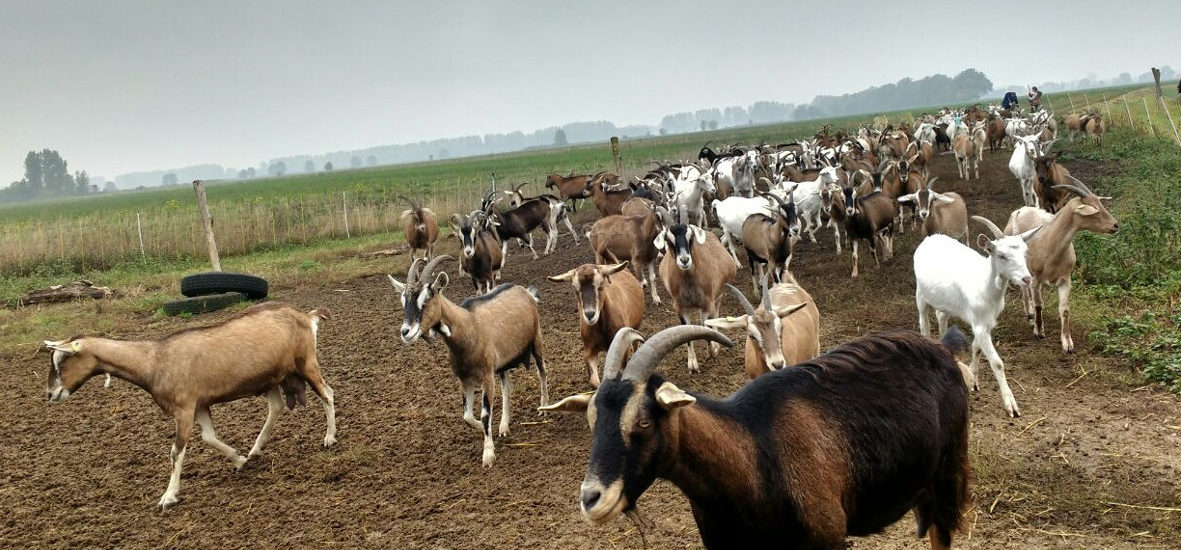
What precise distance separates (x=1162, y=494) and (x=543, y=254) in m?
15.3

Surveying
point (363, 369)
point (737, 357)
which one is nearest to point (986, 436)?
point (737, 357)

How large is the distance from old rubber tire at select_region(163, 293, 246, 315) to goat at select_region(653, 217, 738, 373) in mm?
9143

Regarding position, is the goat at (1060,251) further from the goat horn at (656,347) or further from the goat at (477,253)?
the goat at (477,253)

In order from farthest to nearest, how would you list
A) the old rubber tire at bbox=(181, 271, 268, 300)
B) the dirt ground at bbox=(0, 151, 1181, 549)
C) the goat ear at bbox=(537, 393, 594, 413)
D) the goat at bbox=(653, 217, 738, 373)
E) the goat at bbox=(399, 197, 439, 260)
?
the goat at bbox=(399, 197, 439, 260) < the old rubber tire at bbox=(181, 271, 268, 300) < the goat at bbox=(653, 217, 738, 373) < the dirt ground at bbox=(0, 151, 1181, 549) < the goat ear at bbox=(537, 393, 594, 413)

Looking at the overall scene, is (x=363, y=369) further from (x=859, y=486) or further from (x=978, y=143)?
(x=978, y=143)

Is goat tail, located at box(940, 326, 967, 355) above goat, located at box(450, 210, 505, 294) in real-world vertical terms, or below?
below

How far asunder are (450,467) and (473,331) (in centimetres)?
127

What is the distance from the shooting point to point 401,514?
635cm

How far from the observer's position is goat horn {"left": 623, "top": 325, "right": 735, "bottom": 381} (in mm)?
3418

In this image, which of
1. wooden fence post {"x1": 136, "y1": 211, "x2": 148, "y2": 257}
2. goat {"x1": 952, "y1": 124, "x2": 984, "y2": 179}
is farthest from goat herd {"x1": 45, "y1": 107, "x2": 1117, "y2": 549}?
wooden fence post {"x1": 136, "y1": 211, "x2": 148, "y2": 257}

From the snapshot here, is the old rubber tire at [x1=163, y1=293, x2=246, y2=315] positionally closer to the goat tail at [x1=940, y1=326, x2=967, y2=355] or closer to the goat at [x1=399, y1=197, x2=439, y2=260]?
the goat at [x1=399, y1=197, x2=439, y2=260]

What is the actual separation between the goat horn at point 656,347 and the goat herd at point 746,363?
10mm

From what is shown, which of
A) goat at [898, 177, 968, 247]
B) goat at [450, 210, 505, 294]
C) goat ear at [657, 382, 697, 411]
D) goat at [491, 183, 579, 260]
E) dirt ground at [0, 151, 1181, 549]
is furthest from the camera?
goat at [491, 183, 579, 260]

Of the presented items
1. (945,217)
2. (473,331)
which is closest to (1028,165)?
(945,217)
